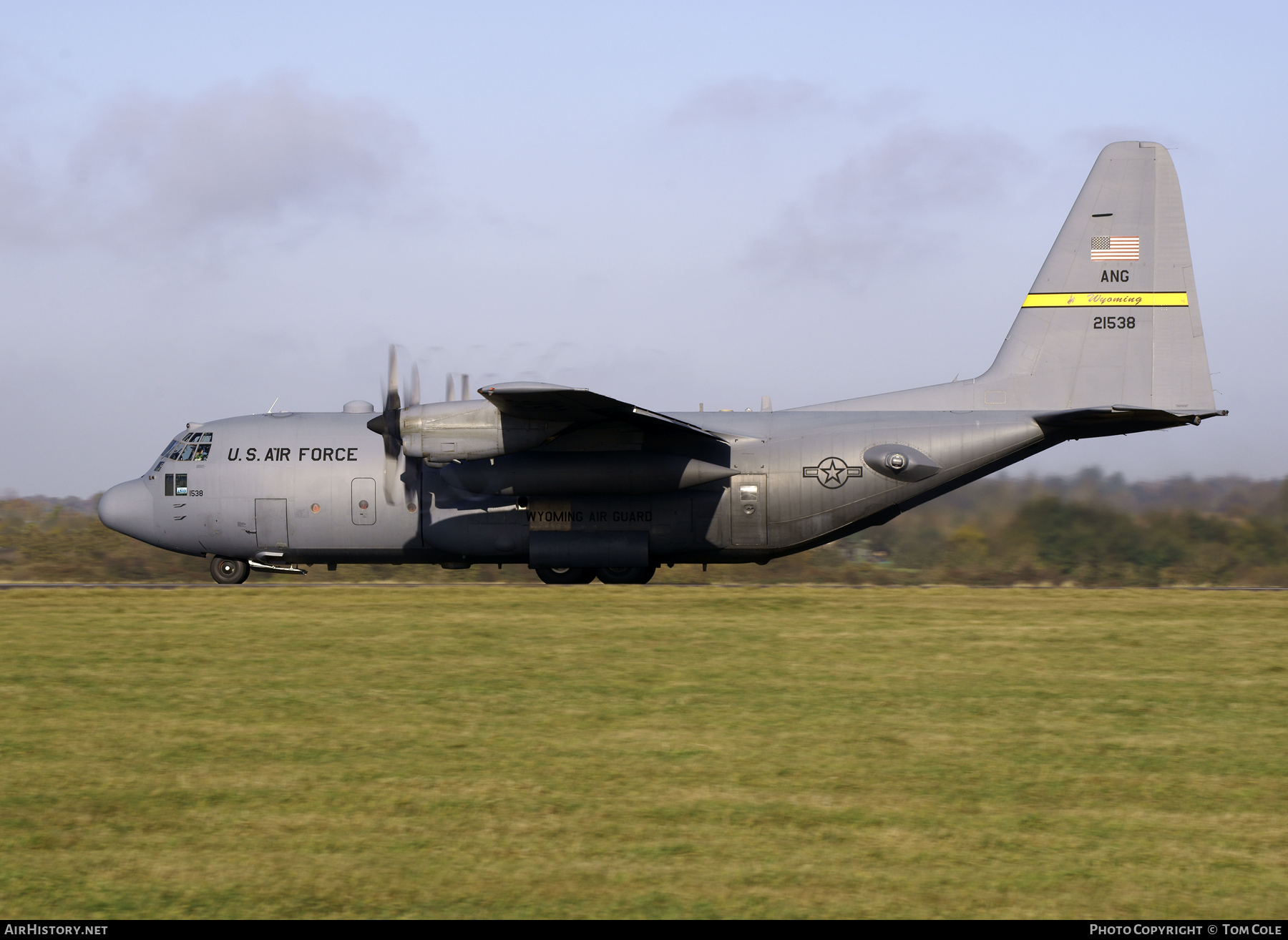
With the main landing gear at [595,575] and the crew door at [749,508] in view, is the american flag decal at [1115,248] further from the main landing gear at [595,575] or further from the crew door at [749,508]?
the main landing gear at [595,575]

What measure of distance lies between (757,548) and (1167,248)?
9.43 metres

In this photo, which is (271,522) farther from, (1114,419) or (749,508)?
(1114,419)

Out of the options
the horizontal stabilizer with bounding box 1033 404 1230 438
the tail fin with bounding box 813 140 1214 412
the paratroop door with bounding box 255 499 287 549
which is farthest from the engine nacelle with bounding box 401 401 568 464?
the horizontal stabilizer with bounding box 1033 404 1230 438

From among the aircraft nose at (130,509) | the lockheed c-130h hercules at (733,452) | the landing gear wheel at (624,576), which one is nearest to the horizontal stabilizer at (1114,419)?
the lockheed c-130h hercules at (733,452)

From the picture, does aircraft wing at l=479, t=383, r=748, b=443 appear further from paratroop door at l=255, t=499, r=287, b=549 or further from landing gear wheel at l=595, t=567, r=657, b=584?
paratroop door at l=255, t=499, r=287, b=549

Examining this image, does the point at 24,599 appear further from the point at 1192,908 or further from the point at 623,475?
the point at 1192,908

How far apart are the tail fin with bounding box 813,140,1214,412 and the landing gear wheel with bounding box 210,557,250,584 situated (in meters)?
14.9

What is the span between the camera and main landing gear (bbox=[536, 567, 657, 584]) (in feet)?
75.9

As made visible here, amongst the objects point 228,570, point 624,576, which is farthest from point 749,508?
point 228,570

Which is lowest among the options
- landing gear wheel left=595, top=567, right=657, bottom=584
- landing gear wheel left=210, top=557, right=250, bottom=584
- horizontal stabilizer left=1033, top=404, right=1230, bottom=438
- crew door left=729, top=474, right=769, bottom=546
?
landing gear wheel left=595, top=567, right=657, bottom=584

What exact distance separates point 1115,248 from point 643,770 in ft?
56.3

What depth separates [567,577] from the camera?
77.6 ft
